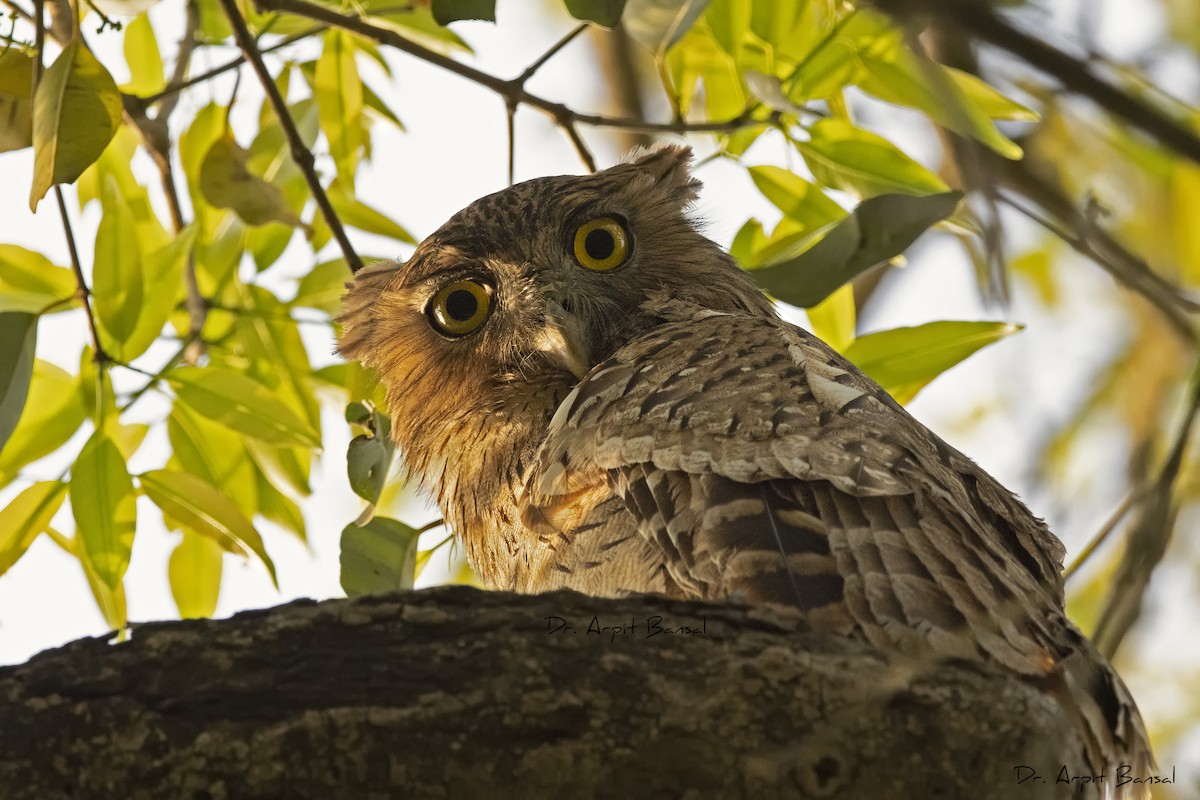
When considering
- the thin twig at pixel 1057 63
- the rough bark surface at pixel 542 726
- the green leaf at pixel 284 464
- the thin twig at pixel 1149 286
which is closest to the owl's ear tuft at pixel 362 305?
the green leaf at pixel 284 464

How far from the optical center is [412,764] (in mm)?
1884

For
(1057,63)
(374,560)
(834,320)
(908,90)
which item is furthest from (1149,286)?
(834,320)

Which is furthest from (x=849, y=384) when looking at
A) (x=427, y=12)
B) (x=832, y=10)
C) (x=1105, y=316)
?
(x=427, y=12)

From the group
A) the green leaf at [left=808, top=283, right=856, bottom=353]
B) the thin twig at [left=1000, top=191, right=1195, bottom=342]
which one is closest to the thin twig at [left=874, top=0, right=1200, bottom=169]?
the thin twig at [left=1000, top=191, right=1195, bottom=342]

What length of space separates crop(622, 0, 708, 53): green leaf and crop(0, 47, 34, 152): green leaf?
4.64ft

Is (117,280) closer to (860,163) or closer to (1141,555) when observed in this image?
(860,163)

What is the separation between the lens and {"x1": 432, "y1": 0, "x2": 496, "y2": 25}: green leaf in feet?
9.21

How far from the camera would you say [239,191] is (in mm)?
3441

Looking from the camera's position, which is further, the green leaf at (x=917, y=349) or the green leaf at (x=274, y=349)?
the green leaf at (x=274, y=349)

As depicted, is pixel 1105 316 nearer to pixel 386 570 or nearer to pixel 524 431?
pixel 524 431

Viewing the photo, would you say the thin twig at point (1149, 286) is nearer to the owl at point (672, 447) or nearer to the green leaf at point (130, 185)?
the owl at point (672, 447)

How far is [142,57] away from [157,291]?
1203 mm

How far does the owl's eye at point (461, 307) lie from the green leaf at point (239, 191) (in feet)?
1.54

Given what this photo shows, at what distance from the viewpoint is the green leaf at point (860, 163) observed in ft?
11.3
